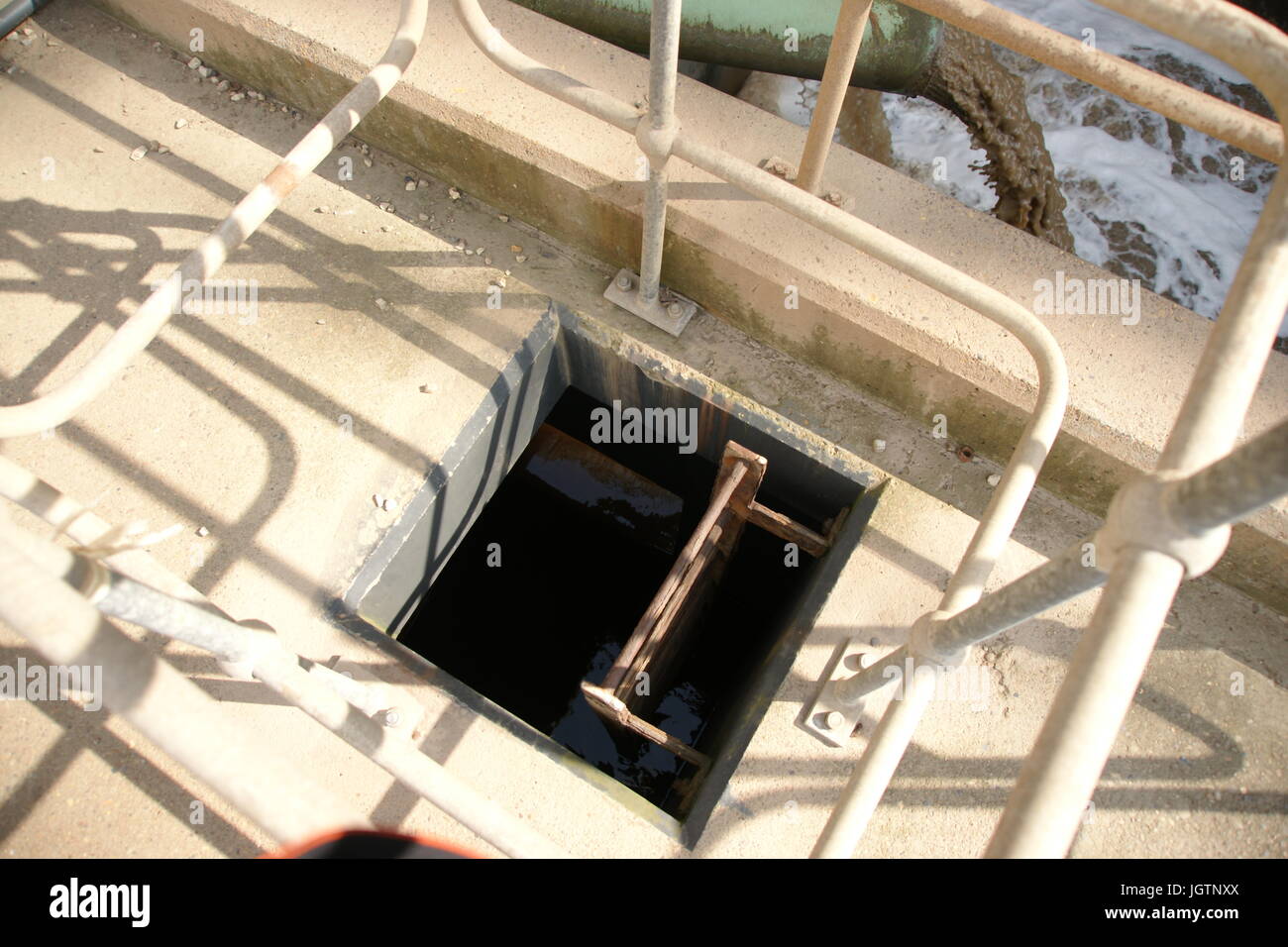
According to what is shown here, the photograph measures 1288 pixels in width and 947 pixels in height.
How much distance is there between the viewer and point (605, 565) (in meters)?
4.36

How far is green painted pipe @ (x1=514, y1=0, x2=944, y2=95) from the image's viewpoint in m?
3.91

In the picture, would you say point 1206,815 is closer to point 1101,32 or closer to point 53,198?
point 53,198

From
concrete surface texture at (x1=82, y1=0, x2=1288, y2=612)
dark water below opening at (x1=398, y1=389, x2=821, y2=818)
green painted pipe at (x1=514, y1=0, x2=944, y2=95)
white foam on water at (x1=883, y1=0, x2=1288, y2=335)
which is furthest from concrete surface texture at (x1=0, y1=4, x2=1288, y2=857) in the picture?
white foam on water at (x1=883, y1=0, x2=1288, y2=335)

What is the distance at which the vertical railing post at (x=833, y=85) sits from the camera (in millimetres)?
2123

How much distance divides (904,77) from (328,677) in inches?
169

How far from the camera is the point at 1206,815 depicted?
235 centimetres

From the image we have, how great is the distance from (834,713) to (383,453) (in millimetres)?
1655

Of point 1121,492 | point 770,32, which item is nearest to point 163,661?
point 1121,492

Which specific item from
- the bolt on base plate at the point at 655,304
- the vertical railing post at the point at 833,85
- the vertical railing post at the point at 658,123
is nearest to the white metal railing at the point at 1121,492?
the vertical railing post at the point at 658,123

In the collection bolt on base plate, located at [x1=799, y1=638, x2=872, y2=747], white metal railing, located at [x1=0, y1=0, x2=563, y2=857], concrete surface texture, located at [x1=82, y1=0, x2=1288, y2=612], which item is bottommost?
white metal railing, located at [x1=0, y1=0, x2=563, y2=857]

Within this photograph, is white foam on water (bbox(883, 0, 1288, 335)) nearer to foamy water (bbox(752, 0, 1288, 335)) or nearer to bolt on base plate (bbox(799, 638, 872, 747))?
foamy water (bbox(752, 0, 1288, 335))

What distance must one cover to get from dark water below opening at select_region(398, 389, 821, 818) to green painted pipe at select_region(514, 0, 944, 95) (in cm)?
193

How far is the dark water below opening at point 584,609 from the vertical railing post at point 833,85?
124 centimetres
